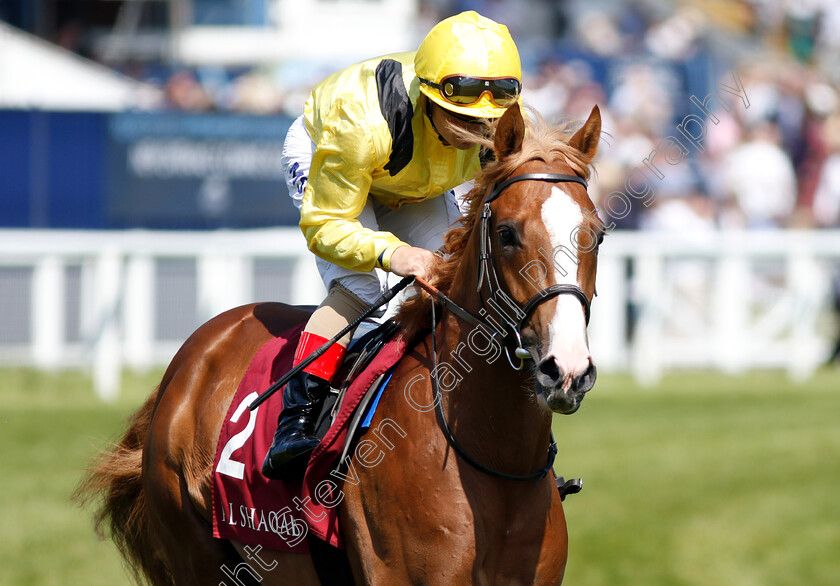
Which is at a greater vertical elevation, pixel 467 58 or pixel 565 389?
pixel 467 58

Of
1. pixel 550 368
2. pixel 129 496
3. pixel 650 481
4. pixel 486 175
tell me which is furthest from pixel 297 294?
pixel 550 368

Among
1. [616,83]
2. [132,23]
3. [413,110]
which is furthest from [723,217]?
[413,110]

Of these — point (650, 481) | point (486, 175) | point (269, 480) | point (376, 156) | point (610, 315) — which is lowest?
point (610, 315)

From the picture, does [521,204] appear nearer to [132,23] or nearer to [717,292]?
[717,292]

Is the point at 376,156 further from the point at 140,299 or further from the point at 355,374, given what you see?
the point at 140,299

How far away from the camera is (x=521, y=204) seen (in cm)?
285

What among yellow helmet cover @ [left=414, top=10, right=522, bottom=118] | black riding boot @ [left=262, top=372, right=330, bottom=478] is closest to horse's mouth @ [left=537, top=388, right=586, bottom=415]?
black riding boot @ [left=262, top=372, right=330, bottom=478]

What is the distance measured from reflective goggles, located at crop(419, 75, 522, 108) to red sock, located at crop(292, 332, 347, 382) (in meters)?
0.82

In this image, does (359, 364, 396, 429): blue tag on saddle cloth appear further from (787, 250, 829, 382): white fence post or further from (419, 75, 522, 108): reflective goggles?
(787, 250, 829, 382): white fence post

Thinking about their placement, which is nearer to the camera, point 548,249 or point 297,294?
point 548,249

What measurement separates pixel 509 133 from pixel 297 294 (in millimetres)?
6362

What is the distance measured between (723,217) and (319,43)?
237 inches

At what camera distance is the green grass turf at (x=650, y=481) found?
20.2 feet

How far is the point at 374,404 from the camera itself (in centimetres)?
322
